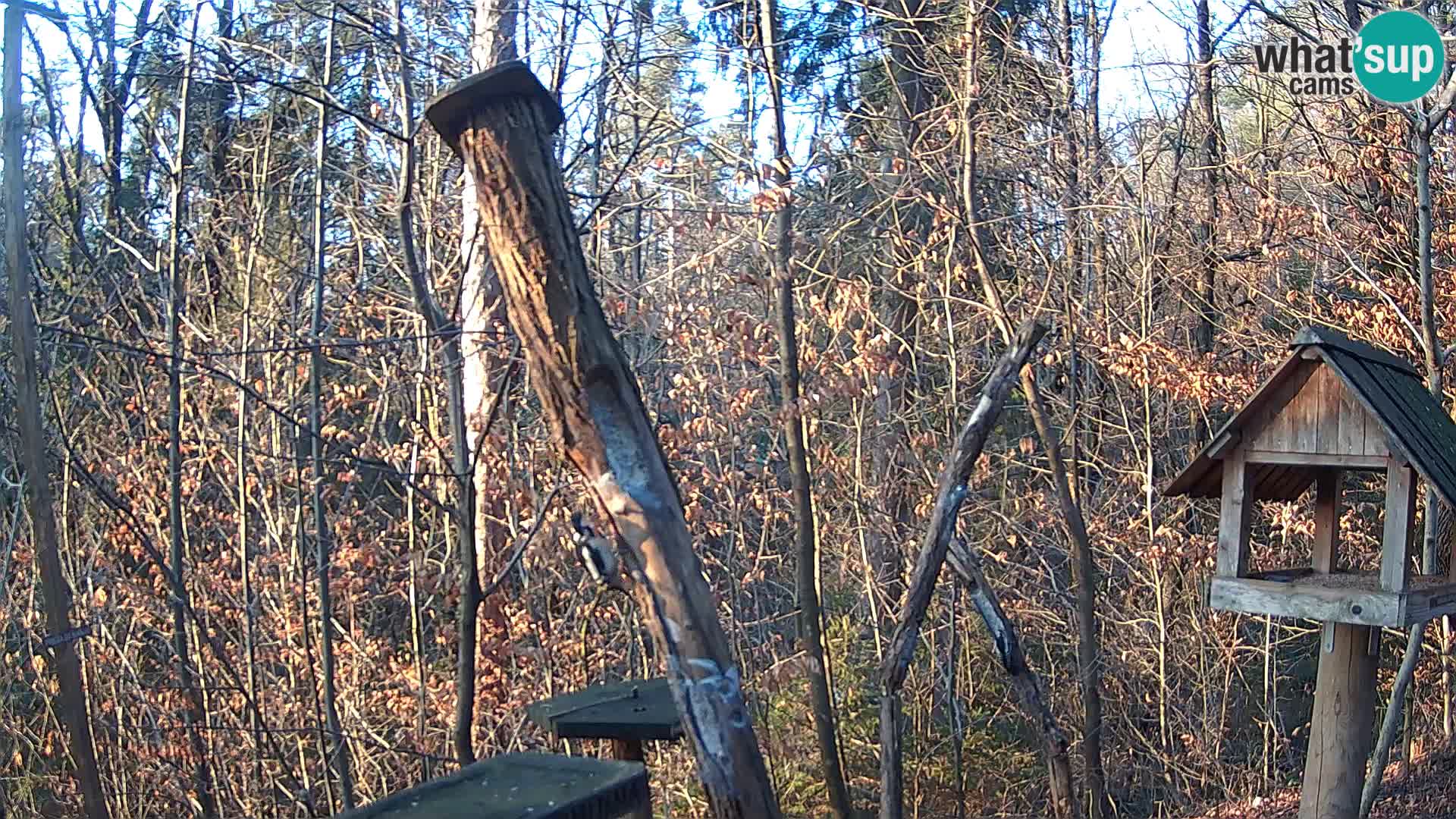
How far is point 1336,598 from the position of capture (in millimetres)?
3832

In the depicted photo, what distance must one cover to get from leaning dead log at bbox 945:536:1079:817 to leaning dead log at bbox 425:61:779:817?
1.93m

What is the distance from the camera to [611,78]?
5918 mm

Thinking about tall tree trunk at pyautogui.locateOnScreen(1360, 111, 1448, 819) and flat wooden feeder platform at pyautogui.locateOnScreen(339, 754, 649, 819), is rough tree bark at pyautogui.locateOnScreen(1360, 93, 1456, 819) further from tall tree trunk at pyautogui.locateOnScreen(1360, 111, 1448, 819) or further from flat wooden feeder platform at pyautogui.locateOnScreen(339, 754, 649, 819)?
flat wooden feeder platform at pyautogui.locateOnScreen(339, 754, 649, 819)

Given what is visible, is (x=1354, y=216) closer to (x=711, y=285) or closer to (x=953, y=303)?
(x=953, y=303)

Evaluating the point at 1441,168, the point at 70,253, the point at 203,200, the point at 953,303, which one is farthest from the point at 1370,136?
the point at 70,253

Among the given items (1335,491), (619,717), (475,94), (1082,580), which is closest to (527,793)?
(619,717)

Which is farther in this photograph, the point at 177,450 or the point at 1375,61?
the point at 1375,61

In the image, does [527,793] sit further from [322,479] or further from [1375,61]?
[1375,61]

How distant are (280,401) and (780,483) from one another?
3443mm

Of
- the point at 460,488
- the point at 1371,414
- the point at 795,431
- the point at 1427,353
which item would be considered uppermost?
the point at 1427,353

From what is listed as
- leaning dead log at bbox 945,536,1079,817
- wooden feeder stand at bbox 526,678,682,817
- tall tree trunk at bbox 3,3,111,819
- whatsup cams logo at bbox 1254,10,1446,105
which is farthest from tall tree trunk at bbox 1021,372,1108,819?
tall tree trunk at bbox 3,3,111,819

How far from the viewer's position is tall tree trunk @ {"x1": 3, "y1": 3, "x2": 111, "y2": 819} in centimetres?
383

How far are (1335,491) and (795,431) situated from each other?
9.88 ft

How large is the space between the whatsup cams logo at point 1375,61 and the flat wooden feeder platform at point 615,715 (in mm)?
5116
